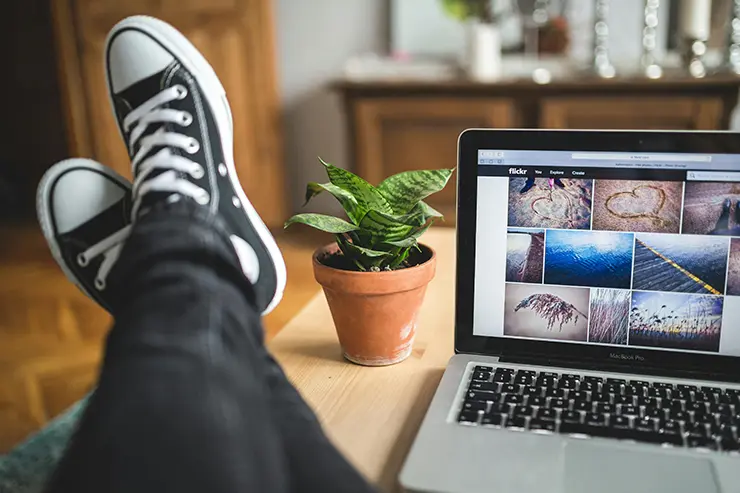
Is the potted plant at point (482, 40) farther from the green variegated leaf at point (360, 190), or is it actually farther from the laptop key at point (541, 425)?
the laptop key at point (541, 425)

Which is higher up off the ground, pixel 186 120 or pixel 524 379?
pixel 186 120

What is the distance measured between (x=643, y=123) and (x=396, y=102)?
700mm

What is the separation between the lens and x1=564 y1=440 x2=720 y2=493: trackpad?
1.35ft

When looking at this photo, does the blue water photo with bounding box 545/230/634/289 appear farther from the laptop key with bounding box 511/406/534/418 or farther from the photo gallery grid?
the laptop key with bounding box 511/406/534/418

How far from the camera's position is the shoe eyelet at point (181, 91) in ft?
2.58

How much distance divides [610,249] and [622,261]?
0.5 inches

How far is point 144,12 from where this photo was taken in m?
2.29

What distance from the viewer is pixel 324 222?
1.87ft

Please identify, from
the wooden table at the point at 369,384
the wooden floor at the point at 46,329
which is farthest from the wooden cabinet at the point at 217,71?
the wooden table at the point at 369,384

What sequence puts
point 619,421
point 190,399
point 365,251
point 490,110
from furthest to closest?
1. point 490,110
2. point 365,251
3. point 619,421
4. point 190,399

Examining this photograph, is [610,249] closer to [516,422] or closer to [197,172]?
[516,422]

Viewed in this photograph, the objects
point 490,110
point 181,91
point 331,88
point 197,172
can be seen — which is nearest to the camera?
point 197,172

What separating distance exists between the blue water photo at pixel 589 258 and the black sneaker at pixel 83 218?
1.46ft

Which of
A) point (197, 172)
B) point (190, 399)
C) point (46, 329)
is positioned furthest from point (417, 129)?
point (190, 399)
